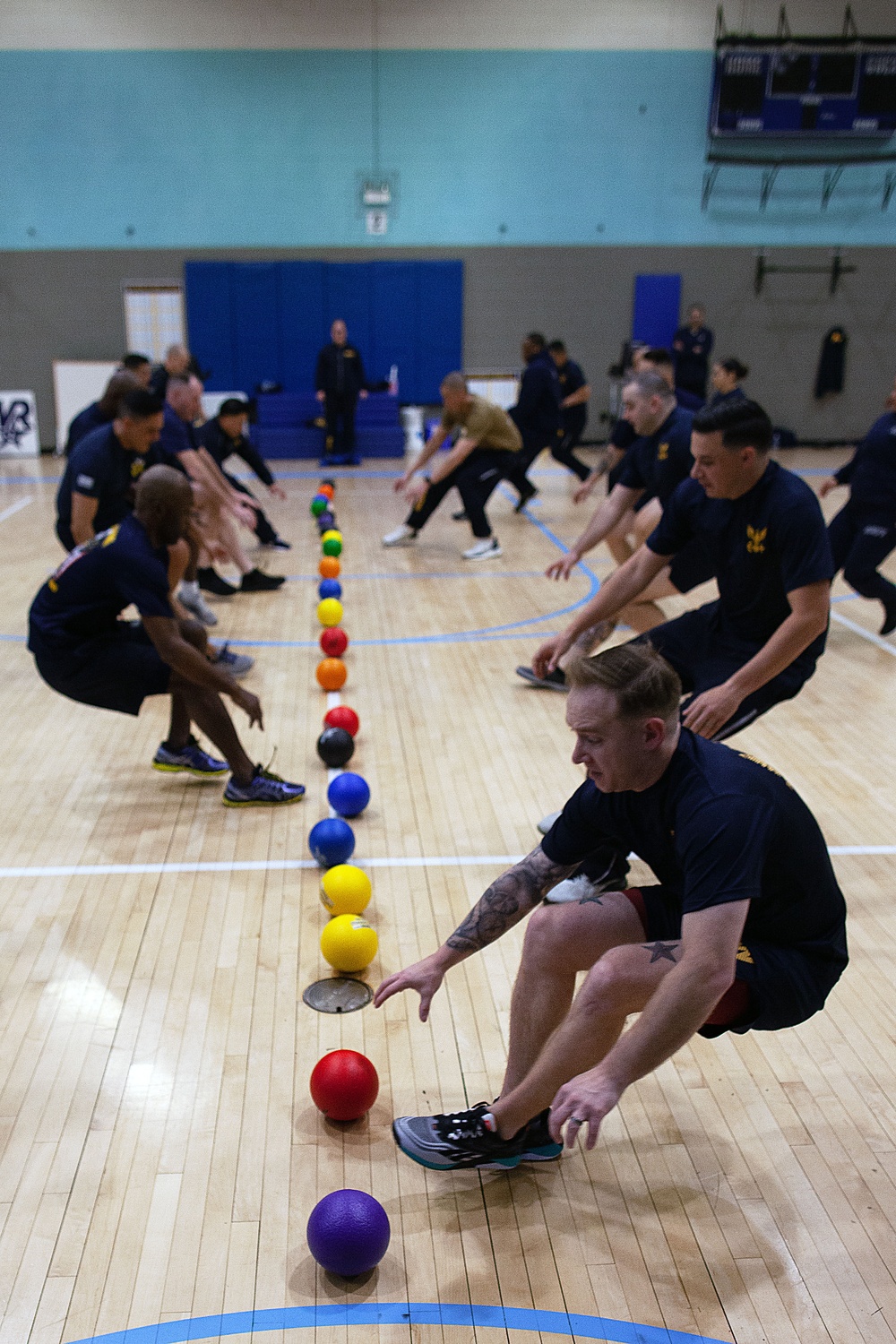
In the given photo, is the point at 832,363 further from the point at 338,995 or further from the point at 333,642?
the point at 338,995

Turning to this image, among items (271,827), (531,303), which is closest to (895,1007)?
(271,827)

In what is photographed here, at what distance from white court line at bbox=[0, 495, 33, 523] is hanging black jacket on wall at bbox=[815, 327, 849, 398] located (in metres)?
12.2

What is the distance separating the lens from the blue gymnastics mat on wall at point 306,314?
1705cm

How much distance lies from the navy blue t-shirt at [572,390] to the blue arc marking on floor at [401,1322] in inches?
492

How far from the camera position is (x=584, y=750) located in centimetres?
265

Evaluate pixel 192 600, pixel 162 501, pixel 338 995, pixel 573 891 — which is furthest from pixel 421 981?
pixel 192 600

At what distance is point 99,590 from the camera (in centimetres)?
502

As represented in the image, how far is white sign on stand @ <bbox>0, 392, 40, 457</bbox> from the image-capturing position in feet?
54.5

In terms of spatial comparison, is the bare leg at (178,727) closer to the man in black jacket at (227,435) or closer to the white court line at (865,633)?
the man in black jacket at (227,435)

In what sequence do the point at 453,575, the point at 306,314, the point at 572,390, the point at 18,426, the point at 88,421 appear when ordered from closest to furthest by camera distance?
the point at 88,421 < the point at 453,575 < the point at 572,390 < the point at 18,426 < the point at 306,314

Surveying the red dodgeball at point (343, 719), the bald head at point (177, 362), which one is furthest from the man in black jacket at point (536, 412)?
the red dodgeball at point (343, 719)

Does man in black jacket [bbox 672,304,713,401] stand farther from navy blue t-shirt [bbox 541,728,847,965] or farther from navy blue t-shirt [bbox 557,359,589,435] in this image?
navy blue t-shirt [bbox 541,728,847,965]

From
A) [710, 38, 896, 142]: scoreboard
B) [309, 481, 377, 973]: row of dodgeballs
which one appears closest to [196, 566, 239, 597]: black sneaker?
[309, 481, 377, 973]: row of dodgeballs

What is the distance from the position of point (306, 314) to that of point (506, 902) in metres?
15.7
